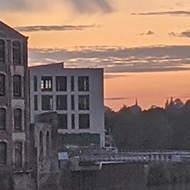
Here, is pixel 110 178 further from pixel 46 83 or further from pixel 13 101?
pixel 46 83

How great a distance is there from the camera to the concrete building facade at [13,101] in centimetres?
7294

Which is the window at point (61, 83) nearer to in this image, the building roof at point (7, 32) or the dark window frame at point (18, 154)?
the dark window frame at point (18, 154)

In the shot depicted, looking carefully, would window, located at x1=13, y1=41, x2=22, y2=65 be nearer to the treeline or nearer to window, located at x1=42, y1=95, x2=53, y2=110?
window, located at x1=42, y1=95, x2=53, y2=110

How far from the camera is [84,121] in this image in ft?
392

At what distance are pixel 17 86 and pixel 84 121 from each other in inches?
1773

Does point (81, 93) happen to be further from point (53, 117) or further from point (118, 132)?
point (53, 117)

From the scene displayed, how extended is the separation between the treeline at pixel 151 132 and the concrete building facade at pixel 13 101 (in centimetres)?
5426

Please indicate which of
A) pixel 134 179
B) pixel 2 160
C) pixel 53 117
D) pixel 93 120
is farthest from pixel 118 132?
pixel 2 160

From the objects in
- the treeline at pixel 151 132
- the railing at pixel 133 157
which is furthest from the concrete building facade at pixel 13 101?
the treeline at pixel 151 132

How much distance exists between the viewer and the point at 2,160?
2857 inches

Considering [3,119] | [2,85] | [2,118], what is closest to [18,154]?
[3,119]

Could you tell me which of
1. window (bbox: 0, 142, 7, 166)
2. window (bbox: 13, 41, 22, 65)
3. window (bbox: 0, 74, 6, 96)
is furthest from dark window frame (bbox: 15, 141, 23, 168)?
window (bbox: 13, 41, 22, 65)

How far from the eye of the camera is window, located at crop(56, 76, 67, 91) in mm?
118438

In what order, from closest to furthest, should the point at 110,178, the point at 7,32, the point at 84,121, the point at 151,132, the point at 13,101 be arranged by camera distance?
the point at 7,32, the point at 13,101, the point at 110,178, the point at 84,121, the point at 151,132
